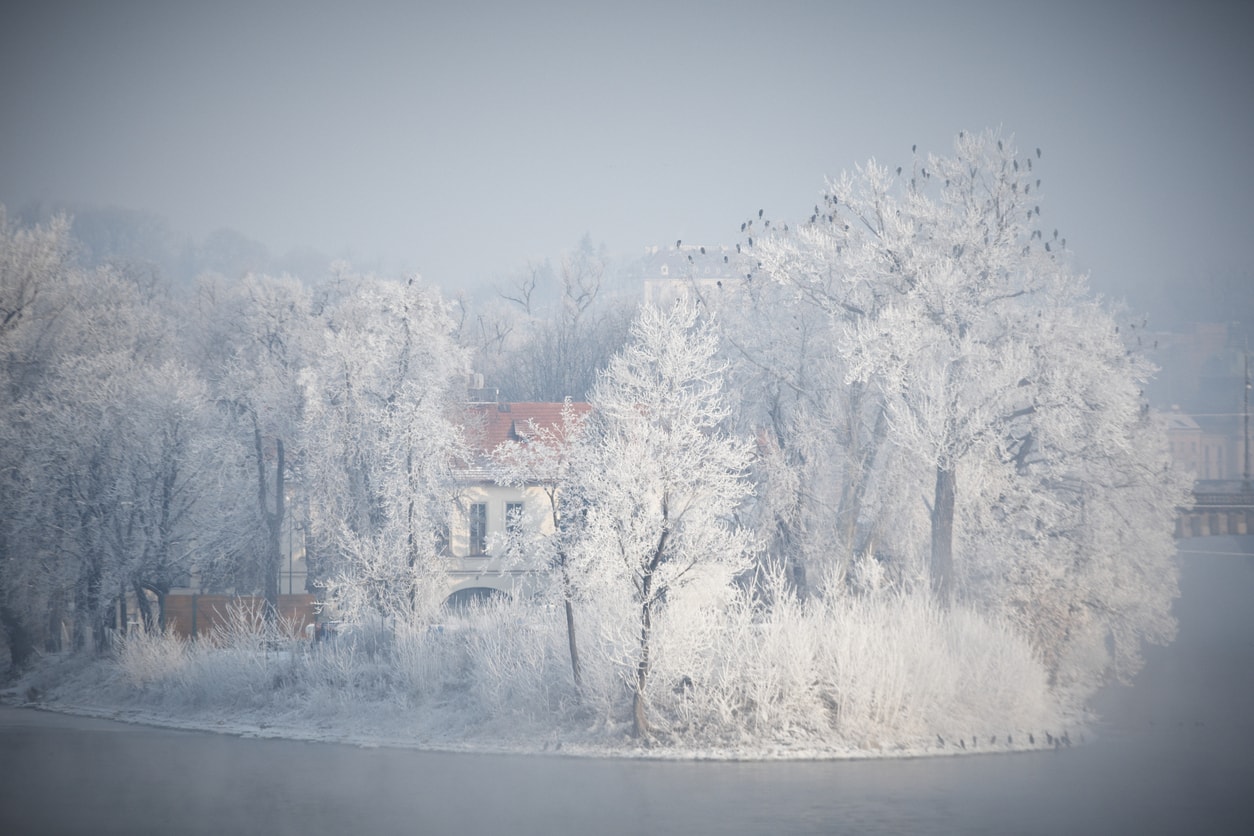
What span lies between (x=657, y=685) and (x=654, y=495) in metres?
4.26

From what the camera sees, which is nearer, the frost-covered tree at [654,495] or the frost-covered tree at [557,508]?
the frost-covered tree at [654,495]

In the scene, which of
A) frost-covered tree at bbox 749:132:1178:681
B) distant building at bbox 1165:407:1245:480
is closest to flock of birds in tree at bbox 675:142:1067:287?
frost-covered tree at bbox 749:132:1178:681

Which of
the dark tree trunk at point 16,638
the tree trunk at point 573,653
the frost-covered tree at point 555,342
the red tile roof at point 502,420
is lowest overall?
the dark tree trunk at point 16,638

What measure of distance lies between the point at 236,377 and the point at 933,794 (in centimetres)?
2972

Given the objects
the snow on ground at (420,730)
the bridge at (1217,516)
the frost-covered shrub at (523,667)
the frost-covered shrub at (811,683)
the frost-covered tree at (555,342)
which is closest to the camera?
the snow on ground at (420,730)

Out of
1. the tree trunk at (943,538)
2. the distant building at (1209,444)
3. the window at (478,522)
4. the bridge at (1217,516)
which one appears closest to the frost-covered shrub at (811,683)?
the tree trunk at (943,538)

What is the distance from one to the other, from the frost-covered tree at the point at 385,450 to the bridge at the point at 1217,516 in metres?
32.3

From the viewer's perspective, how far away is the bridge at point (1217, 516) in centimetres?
4831

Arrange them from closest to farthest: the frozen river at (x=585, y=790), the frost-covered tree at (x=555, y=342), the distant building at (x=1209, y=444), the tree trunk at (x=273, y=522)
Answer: the frozen river at (x=585, y=790) → the tree trunk at (x=273, y=522) → the frost-covered tree at (x=555, y=342) → the distant building at (x=1209, y=444)

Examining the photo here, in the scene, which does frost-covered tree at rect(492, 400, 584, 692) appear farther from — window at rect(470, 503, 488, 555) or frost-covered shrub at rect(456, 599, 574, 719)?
window at rect(470, 503, 488, 555)

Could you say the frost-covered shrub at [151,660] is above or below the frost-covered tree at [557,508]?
below

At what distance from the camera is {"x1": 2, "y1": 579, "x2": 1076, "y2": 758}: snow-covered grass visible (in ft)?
75.4

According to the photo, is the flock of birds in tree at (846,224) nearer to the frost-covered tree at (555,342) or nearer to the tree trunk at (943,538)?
the tree trunk at (943,538)

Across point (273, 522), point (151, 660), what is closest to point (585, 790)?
point (151, 660)
